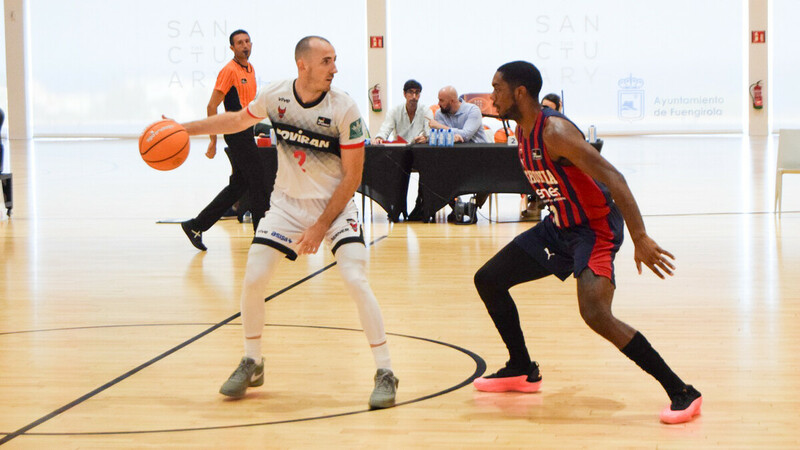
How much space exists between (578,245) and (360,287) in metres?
0.94

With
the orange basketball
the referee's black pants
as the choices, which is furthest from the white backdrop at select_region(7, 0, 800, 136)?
the orange basketball

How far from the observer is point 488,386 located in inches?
185

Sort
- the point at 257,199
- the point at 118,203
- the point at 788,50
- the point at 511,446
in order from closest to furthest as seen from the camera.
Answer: the point at 511,446 → the point at 257,199 → the point at 118,203 → the point at 788,50

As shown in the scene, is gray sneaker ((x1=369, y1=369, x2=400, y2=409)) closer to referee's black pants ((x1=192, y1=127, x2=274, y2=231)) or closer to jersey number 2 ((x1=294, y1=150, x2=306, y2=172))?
jersey number 2 ((x1=294, y1=150, x2=306, y2=172))

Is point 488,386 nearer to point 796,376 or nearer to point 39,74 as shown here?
point 796,376

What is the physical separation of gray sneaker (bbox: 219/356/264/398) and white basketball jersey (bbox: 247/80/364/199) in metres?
0.79

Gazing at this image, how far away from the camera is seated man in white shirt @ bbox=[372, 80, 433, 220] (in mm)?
11797

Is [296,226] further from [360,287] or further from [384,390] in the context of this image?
[384,390]

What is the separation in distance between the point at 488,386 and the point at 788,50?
24.5 meters

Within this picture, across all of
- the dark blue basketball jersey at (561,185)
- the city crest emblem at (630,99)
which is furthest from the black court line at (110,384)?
the city crest emblem at (630,99)

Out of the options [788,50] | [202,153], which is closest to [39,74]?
[202,153]

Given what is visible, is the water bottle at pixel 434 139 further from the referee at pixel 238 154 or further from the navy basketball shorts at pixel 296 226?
the navy basketball shorts at pixel 296 226

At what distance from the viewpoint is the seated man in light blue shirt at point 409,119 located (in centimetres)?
1186

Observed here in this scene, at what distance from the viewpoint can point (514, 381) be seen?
468cm
